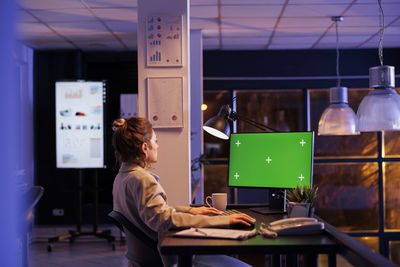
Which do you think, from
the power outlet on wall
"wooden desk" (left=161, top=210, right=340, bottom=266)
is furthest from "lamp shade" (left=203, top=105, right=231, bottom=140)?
the power outlet on wall

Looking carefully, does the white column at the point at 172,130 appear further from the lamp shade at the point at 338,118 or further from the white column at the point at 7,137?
the white column at the point at 7,137

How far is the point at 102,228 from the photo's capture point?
663 cm

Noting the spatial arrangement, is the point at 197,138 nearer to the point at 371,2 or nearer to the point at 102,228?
the point at 102,228

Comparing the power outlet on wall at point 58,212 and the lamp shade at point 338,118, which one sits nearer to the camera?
the lamp shade at point 338,118

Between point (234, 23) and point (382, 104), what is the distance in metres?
3.19

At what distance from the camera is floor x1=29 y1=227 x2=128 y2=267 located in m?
5.10

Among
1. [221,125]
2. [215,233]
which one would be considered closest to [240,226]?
[215,233]

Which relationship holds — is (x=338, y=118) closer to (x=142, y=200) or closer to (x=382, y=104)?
(x=382, y=104)

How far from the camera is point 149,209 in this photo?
6.62ft

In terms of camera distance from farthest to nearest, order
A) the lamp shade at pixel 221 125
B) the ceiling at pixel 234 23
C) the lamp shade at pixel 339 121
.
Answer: the ceiling at pixel 234 23 < the lamp shade at pixel 339 121 < the lamp shade at pixel 221 125

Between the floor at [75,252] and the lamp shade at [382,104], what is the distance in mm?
3441

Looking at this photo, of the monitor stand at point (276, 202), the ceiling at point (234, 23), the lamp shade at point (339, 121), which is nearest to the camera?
the monitor stand at point (276, 202)

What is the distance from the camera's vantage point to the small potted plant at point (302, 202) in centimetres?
223

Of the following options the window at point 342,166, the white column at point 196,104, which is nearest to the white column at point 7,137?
the white column at point 196,104
